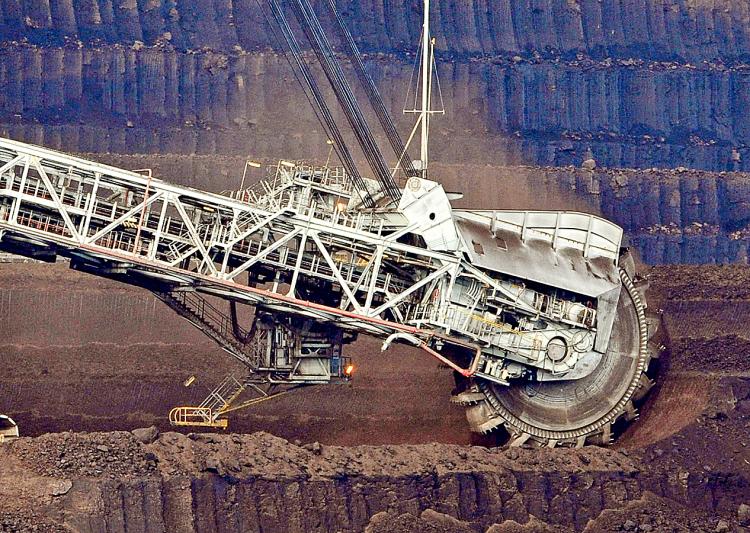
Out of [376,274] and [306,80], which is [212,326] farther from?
[306,80]

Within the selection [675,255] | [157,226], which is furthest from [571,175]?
[157,226]

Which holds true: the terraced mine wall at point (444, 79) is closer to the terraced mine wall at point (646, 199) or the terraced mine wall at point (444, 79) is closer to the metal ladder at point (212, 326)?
the terraced mine wall at point (646, 199)

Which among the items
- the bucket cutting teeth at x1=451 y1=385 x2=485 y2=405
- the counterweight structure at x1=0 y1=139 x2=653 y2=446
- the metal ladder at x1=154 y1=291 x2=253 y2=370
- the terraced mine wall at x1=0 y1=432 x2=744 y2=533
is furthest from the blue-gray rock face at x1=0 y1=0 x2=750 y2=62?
the terraced mine wall at x1=0 y1=432 x2=744 y2=533

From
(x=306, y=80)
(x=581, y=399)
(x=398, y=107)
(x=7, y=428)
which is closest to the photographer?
(x=7, y=428)

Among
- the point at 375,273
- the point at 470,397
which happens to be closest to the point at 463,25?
the point at 470,397

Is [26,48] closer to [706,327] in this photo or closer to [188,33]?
[188,33]

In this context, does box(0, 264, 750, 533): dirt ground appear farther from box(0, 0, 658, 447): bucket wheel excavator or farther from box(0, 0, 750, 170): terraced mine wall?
box(0, 0, 750, 170): terraced mine wall

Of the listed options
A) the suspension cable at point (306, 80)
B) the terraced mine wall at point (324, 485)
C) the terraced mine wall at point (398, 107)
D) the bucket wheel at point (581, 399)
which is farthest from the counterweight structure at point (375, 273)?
the terraced mine wall at point (398, 107)
